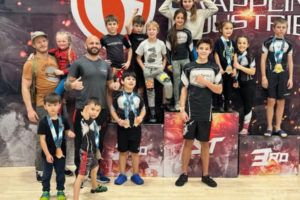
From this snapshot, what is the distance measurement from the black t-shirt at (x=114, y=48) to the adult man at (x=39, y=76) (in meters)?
0.68

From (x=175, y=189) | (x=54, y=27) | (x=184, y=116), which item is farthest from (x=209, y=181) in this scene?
(x=54, y=27)

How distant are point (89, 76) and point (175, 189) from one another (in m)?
1.63

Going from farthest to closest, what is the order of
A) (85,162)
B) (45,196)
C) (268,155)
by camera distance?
(268,155)
(45,196)
(85,162)

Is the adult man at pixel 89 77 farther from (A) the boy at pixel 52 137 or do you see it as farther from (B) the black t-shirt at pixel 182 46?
→ (B) the black t-shirt at pixel 182 46

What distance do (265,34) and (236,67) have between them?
830 millimetres

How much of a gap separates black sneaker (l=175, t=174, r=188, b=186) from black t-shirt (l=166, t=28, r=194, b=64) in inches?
58.1

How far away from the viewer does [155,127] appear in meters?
4.89

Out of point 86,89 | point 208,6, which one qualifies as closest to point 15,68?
point 86,89

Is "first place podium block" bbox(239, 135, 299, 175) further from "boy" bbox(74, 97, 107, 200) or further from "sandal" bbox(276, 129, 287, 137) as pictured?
"boy" bbox(74, 97, 107, 200)

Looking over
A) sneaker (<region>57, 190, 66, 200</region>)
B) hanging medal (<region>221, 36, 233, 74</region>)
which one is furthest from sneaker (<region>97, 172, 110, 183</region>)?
hanging medal (<region>221, 36, 233, 74</region>)

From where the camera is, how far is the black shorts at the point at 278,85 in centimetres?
509

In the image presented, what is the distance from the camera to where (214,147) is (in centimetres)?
490

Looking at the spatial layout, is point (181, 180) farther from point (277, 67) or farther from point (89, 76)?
point (277, 67)

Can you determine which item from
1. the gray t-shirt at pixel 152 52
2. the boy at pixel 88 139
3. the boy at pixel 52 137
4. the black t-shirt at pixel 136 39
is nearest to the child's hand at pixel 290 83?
the gray t-shirt at pixel 152 52
